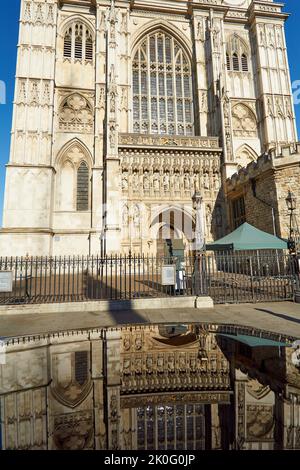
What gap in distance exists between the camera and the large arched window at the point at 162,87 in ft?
69.7

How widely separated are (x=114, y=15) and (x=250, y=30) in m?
12.8

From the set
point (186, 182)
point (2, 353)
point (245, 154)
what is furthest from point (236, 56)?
point (2, 353)

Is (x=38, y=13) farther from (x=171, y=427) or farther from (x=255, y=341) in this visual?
(x=171, y=427)

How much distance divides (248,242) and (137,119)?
15.9m

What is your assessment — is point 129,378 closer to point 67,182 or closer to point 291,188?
point 291,188

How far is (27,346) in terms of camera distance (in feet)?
13.8

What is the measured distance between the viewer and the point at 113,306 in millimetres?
7727

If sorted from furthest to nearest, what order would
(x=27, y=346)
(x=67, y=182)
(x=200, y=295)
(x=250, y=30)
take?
(x=250, y=30)
(x=67, y=182)
(x=200, y=295)
(x=27, y=346)

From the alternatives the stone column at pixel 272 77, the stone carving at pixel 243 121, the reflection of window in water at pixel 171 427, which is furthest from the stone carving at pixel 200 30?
the reflection of window in water at pixel 171 427

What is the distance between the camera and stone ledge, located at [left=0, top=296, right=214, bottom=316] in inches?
293

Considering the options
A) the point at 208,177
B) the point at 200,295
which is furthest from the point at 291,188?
the point at 200,295

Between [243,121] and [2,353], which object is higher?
[243,121]

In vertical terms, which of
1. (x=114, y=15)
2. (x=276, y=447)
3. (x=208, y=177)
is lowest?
(x=276, y=447)

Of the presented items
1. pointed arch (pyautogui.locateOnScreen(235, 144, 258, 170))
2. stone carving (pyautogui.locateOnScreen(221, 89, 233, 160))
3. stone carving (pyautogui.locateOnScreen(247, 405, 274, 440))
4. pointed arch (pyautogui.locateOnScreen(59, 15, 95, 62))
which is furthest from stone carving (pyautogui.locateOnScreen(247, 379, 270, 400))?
pointed arch (pyautogui.locateOnScreen(59, 15, 95, 62))
